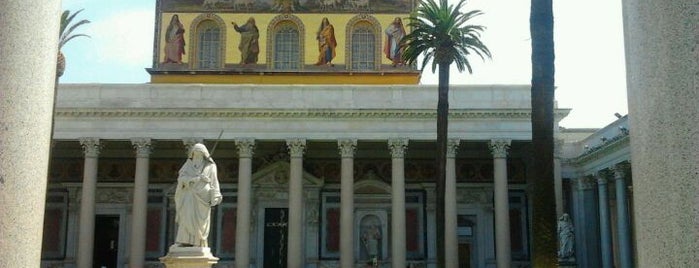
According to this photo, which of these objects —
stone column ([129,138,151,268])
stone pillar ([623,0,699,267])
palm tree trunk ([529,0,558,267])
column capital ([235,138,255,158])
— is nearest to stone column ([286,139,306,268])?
column capital ([235,138,255,158])

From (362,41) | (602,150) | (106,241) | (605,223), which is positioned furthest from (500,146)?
(106,241)

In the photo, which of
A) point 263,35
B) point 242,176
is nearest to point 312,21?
point 263,35

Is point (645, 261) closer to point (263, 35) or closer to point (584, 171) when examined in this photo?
point (584, 171)

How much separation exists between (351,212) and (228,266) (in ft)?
24.4

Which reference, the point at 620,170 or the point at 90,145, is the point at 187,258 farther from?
the point at 620,170

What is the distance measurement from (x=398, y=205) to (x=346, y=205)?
2.24 meters

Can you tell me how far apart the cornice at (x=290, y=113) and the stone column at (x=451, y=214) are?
160 centimetres

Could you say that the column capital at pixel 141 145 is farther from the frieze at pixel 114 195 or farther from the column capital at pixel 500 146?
the column capital at pixel 500 146

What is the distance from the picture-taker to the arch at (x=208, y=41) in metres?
42.1

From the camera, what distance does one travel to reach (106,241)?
133 ft

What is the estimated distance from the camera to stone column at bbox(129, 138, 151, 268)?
116 ft

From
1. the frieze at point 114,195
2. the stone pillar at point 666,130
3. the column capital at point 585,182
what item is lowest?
the stone pillar at point 666,130

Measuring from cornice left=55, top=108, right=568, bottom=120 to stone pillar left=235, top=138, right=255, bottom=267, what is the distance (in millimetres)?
1357

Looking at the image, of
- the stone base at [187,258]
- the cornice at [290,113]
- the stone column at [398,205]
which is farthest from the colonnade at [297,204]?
the stone base at [187,258]
